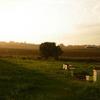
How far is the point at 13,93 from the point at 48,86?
5491 millimetres

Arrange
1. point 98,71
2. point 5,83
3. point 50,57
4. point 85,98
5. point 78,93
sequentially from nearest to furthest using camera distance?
point 85,98 < point 78,93 < point 5,83 < point 98,71 < point 50,57

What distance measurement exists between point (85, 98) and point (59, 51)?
68.5m

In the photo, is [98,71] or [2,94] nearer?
[2,94]

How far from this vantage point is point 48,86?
1125 inches

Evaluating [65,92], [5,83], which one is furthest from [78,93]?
[5,83]

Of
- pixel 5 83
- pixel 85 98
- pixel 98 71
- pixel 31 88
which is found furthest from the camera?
pixel 98 71

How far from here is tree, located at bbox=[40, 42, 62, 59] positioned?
294 feet

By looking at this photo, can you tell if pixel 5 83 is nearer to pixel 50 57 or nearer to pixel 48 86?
pixel 48 86

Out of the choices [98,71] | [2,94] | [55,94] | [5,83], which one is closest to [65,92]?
[55,94]

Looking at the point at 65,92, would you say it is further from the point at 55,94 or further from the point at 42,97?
the point at 42,97

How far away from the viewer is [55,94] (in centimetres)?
2427

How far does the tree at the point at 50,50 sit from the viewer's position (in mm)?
89494

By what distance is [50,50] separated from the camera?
90250 millimetres

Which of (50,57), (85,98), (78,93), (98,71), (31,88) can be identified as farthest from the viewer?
(50,57)
